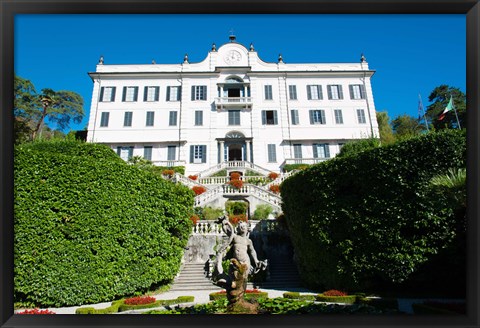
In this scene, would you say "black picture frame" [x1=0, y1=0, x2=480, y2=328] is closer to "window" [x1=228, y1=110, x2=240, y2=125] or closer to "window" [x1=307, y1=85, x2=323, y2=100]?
"window" [x1=228, y1=110, x2=240, y2=125]

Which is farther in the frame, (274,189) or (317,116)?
(317,116)

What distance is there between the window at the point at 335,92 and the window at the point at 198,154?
15046 millimetres

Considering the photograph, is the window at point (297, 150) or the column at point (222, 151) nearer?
the column at point (222, 151)

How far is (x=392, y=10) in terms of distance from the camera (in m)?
4.57

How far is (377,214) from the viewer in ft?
32.0

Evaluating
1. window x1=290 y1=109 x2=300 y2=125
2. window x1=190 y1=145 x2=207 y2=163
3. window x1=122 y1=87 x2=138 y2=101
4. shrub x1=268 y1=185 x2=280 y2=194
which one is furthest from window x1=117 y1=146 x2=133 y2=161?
window x1=290 y1=109 x2=300 y2=125

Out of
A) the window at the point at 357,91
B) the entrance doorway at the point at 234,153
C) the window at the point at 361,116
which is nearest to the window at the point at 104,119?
the entrance doorway at the point at 234,153

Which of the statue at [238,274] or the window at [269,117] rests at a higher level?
the window at [269,117]

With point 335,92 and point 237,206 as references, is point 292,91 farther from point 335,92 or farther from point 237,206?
point 237,206

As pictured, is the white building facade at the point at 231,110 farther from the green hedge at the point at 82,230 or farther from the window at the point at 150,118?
the green hedge at the point at 82,230

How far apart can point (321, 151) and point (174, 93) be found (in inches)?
676

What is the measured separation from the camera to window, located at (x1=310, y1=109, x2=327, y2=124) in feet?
104

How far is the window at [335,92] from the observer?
107 feet

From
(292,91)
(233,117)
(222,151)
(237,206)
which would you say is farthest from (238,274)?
(292,91)
